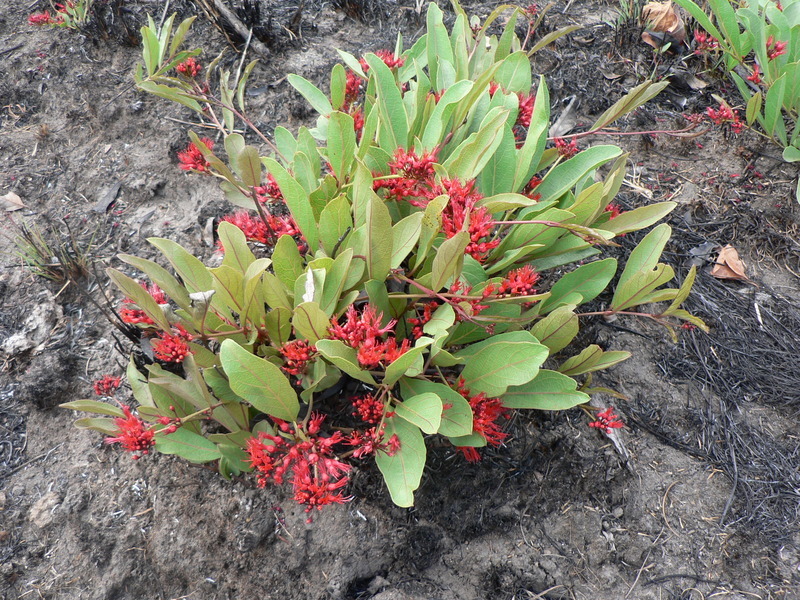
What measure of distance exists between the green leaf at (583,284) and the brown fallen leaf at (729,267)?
1048mm

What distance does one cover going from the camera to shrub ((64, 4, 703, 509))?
1526 mm

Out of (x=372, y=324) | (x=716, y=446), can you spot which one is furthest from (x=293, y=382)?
(x=716, y=446)

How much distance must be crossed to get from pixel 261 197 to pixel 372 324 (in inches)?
33.0

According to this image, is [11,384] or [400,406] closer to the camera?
[400,406]

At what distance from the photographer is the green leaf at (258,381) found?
1438 millimetres

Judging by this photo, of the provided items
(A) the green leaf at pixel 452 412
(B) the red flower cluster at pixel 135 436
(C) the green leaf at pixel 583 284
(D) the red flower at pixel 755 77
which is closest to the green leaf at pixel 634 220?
(C) the green leaf at pixel 583 284

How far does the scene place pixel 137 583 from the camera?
191 cm

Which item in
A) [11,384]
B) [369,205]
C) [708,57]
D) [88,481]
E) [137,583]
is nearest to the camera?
[369,205]

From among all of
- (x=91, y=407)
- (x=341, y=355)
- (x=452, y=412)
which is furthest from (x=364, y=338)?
(x=91, y=407)

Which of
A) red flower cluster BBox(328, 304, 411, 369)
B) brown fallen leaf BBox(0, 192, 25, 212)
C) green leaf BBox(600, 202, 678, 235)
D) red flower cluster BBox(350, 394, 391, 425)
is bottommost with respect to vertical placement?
red flower cluster BBox(350, 394, 391, 425)

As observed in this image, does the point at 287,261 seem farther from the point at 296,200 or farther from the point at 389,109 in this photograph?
the point at 389,109

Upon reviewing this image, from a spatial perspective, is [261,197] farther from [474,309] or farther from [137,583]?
[137,583]

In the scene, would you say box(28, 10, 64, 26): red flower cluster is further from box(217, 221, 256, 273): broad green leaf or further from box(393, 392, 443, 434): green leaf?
box(393, 392, 443, 434): green leaf

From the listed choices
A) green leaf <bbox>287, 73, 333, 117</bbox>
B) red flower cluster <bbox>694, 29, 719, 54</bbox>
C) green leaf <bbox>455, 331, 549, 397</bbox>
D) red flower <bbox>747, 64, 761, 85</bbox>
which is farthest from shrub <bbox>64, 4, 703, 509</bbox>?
red flower cluster <bbox>694, 29, 719, 54</bbox>
